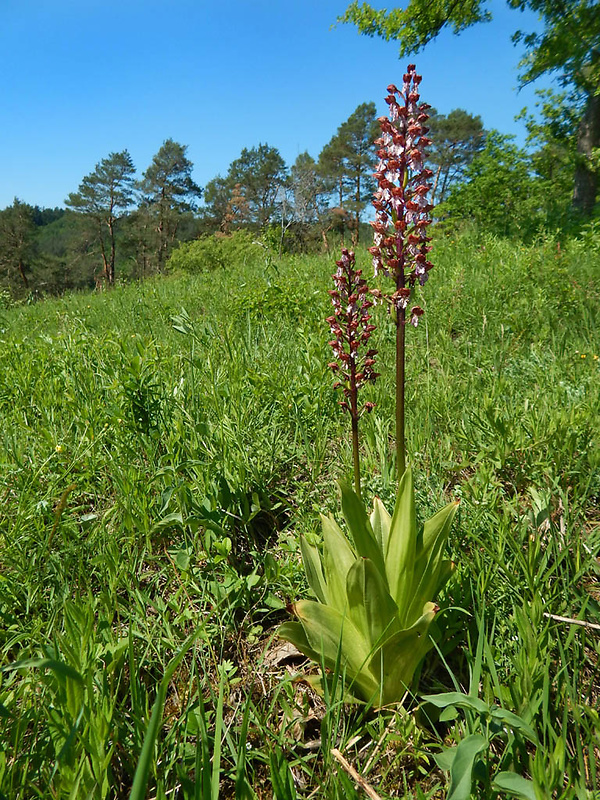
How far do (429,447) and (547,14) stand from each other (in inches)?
475

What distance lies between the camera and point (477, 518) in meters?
1.80

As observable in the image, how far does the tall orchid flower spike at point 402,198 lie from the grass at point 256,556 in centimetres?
74

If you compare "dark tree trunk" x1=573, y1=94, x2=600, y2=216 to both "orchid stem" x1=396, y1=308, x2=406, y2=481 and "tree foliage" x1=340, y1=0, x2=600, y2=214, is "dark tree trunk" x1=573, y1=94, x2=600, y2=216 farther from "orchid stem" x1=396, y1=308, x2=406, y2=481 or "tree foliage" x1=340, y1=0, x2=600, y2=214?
"orchid stem" x1=396, y1=308, x2=406, y2=481

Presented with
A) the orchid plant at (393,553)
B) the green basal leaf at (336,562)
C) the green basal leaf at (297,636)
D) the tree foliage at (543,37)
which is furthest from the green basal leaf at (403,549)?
the tree foliage at (543,37)

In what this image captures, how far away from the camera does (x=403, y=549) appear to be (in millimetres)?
1350

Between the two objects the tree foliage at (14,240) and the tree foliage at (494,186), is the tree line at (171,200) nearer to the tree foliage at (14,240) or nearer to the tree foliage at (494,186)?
the tree foliage at (14,240)

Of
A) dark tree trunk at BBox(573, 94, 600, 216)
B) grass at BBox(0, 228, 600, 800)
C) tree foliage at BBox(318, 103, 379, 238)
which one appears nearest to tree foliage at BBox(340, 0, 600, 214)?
dark tree trunk at BBox(573, 94, 600, 216)

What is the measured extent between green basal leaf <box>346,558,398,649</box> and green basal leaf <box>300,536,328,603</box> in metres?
0.16

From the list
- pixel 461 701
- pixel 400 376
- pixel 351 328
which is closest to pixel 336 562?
pixel 461 701

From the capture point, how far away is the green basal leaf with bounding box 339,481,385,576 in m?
1.27

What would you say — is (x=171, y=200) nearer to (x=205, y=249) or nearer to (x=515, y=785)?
(x=205, y=249)

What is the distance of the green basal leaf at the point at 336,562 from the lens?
1.42 m

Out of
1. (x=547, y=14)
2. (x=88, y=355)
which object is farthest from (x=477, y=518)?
(x=547, y=14)

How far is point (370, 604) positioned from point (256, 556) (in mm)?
760
